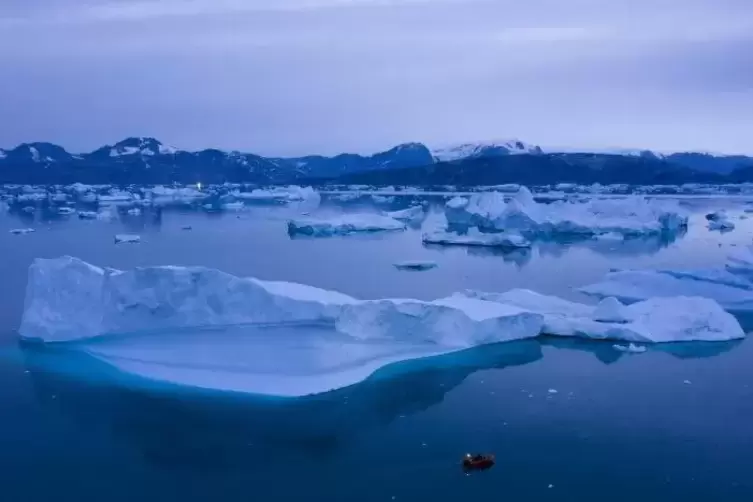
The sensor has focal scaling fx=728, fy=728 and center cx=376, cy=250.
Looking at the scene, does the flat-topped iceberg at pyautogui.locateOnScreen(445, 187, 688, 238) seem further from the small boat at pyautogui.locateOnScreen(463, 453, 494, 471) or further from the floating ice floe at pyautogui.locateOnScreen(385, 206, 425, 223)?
the small boat at pyautogui.locateOnScreen(463, 453, 494, 471)

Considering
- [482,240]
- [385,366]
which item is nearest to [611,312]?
[385,366]

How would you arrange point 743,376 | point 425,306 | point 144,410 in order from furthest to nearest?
point 425,306
point 743,376
point 144,410

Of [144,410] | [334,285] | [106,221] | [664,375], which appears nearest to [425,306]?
[664,375]

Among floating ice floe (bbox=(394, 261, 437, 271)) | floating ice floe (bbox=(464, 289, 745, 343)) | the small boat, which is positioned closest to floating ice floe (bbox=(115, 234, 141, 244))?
floating ice floe (bbox=(394, 261, 437, 271))

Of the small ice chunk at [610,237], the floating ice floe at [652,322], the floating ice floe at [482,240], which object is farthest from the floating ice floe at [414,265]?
the small ice chunk at [610,237]

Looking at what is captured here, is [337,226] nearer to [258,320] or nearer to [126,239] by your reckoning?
[126,239]

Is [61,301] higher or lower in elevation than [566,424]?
higher

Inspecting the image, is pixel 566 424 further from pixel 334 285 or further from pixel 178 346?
pixel 334 285

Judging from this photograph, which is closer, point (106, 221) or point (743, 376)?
point (743, 376)
